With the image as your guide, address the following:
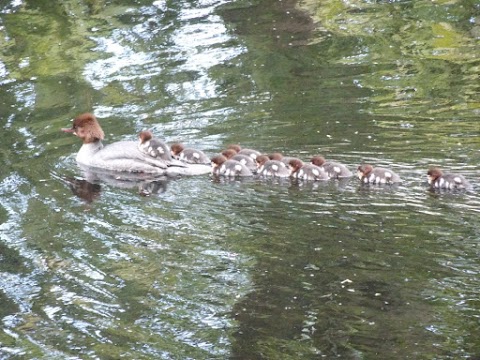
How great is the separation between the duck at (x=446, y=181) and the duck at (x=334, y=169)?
80 centimetres

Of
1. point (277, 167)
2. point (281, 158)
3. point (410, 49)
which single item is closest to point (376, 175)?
point (277, 167)

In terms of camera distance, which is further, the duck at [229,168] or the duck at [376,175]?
the duck at [229,168]

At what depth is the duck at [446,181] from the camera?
26.8 ft

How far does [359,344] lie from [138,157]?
15.0 feet

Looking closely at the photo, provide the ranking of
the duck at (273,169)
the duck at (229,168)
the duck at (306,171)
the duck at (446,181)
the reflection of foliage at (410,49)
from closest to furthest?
the duck at (446,181) → the duck at (306,171) → the duck at (273,169) → the duck at (229,168) → the reflection of foliage at (410,49)

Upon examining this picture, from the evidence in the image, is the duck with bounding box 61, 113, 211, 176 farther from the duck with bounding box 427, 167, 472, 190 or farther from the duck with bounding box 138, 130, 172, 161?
the duck with bounding box 427, 167, 472, 190

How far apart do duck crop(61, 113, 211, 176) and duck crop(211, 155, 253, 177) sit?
27cm

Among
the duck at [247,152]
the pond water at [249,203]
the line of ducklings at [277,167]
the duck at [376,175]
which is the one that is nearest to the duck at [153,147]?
the line of ducklings at [277,167]

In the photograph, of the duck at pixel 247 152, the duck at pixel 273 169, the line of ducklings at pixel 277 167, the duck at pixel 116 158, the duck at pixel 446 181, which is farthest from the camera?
the duck at pixel 116 158

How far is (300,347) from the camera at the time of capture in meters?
5.80

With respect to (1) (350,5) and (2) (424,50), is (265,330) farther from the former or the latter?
→ (1) (350,5)

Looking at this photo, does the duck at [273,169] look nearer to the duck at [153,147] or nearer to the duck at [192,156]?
the duck at [192,156]

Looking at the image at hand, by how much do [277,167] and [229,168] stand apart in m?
0.46

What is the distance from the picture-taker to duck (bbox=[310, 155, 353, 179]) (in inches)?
346
